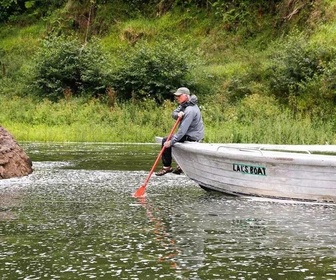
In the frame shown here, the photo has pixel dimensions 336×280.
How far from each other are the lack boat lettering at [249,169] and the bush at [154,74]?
21561 mm

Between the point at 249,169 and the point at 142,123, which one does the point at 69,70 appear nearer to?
the point at 142,123

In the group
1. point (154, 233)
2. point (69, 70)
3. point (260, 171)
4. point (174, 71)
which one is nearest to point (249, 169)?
point (260, 171)

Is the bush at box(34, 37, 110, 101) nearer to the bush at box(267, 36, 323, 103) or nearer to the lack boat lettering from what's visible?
the bush at box(267, 36, 323, 103)

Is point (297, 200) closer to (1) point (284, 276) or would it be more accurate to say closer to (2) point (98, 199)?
(2) point (98, 199)

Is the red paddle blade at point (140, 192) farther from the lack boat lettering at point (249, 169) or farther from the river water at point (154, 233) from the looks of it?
the lack boat lettering at point (249, 169)

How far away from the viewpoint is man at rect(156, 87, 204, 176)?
16.0 meters

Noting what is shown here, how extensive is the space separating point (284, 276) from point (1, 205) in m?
6.48

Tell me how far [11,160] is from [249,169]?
6.05 m

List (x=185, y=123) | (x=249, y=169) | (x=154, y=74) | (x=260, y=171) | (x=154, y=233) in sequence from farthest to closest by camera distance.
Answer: (x=154, y=74), (x=185, y=123), (x=249, y=169), (x=260, y=171), (x=154, y=233)

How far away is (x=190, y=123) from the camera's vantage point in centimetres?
1603

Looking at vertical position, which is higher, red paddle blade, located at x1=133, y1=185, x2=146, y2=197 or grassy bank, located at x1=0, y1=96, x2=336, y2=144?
red paddle blade, located at x1=133, y1=185, x2=146, y2=197

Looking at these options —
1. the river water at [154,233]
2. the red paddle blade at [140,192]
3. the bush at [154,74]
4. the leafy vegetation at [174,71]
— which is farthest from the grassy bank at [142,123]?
the red paddle blade at [140,192]

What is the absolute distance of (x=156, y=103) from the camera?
35.7 metres

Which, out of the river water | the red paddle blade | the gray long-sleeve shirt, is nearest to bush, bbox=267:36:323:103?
the river water
